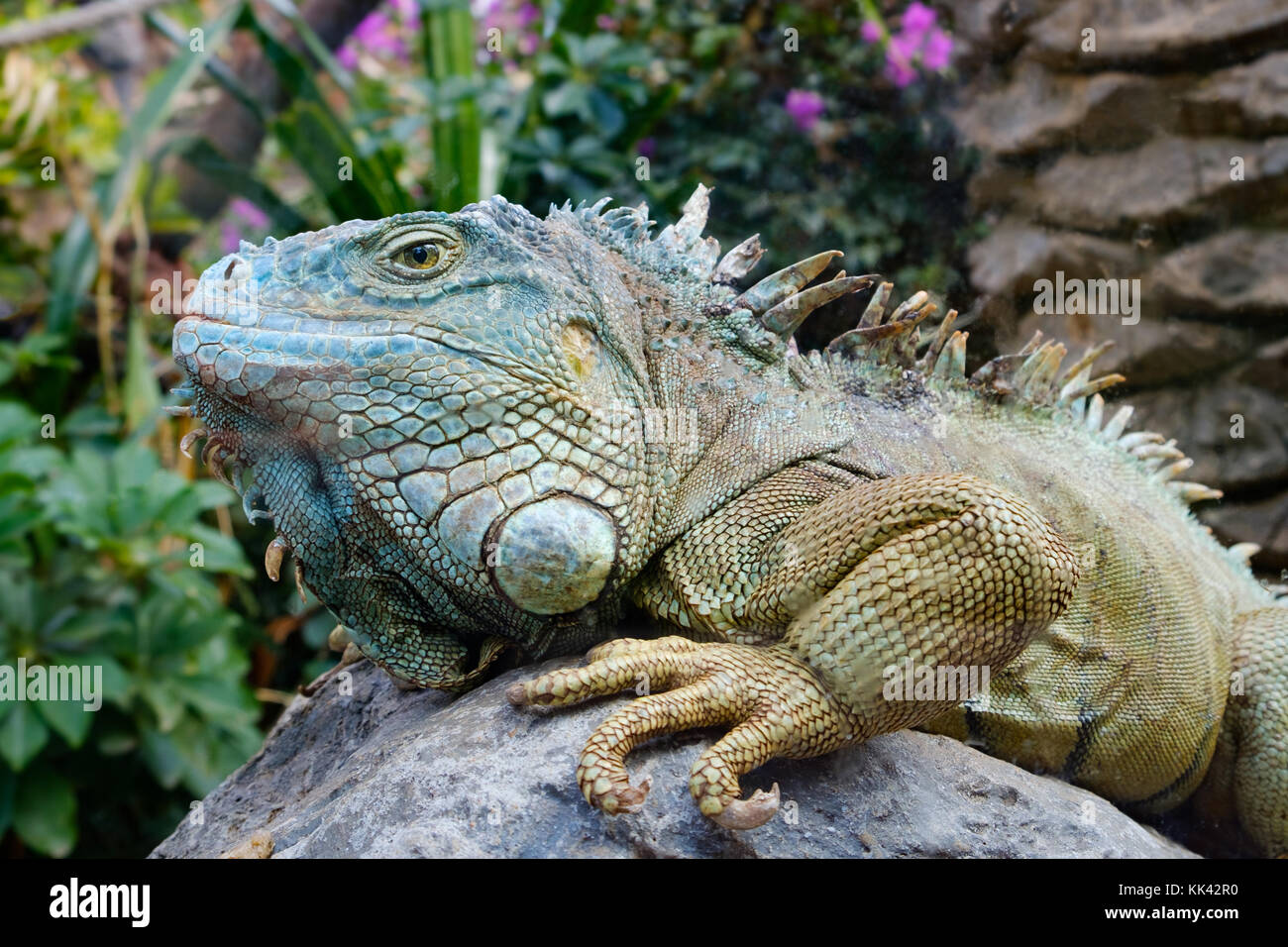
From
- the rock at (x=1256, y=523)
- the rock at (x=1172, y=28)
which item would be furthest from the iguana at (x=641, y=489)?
the rock at (x=1172, y=28)

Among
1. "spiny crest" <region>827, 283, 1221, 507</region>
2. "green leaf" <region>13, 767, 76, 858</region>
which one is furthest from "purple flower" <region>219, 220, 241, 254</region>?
"spiny crest" <region>827, 283, 1221, 507</region>

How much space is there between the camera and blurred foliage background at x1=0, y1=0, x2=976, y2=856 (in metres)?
5.31

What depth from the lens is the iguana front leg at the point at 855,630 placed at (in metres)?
2.42

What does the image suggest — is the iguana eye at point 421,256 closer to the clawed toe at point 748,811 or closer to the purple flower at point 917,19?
the clawed toe at point 748,811

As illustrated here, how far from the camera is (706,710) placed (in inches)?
95.0

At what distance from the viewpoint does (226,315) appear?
2.61 meters

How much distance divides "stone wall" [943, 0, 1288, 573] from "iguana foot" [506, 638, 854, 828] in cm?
368

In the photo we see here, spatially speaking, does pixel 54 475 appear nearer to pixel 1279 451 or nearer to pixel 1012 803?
pixel 1012 803

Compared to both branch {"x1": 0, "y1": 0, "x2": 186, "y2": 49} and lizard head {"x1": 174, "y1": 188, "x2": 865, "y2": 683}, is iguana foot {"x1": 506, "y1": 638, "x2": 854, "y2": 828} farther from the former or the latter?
branch {"x1": 0, "y1": 0, "x2": 186, "y2": 49}

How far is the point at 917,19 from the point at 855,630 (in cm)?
420

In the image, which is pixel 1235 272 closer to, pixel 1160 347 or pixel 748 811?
pixel 1160 347

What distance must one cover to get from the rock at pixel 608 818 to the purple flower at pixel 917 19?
12.9 feet

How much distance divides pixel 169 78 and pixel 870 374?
5457mm

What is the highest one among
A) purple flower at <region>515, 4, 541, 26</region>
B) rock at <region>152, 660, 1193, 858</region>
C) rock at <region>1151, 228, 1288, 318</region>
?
purple flower at <region>515, 4, 541, 26</region>
